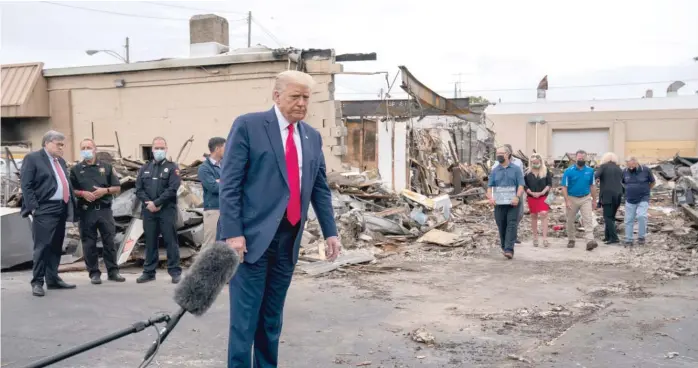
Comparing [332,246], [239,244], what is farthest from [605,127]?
[239,244]

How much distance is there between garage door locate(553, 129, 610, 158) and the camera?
140ft

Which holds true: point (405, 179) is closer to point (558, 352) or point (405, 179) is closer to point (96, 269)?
point (96, 269)

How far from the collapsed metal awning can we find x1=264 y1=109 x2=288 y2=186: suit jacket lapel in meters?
16.1

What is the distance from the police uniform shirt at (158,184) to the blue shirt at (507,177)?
5374mm

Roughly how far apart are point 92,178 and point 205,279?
569 centimetres

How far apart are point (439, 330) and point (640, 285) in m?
3.82

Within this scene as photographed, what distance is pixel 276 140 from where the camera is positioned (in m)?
3.73

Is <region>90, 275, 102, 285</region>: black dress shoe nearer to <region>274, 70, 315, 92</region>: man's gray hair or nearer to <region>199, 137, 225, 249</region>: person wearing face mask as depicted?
<region>199, 137, 225, 249</region>: person wearing face mask

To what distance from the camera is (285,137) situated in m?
3.81

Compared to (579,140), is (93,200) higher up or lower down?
lower down

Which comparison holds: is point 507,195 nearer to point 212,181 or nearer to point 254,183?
point 212,181

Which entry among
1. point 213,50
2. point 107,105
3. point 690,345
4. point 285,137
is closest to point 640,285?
point 690,345

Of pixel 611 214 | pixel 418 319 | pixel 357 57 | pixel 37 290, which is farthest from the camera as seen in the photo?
pixel 357 57

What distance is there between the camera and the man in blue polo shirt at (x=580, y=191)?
37.5 feet
